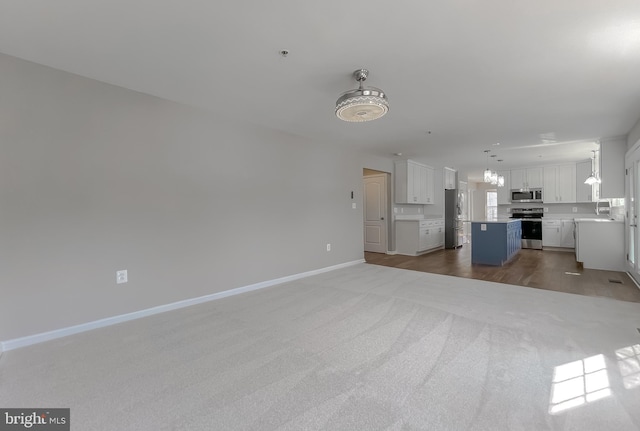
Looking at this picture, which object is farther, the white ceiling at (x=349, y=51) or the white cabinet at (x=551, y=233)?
the white cabinet at (x=551, y=233)

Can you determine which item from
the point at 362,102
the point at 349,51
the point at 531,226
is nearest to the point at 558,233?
the point at 531,226

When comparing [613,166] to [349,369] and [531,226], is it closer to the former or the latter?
→ [531,226]

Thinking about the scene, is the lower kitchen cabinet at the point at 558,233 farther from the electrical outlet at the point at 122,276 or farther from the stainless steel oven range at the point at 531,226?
the electrical outlet at the point at 122,276

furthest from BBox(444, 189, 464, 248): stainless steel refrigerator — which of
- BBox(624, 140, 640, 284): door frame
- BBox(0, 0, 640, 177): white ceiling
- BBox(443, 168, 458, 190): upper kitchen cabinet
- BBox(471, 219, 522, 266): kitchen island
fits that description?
BBox(0, 0, 640, 177): white ceiling

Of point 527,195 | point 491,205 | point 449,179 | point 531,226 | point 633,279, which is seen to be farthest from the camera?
point 491,205

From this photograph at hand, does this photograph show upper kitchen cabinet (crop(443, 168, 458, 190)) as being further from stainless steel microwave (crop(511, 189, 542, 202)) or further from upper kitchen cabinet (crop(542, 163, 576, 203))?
upper kitchen cabinet (crop(542, 163, 576, 203))

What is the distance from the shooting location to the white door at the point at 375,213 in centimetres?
704

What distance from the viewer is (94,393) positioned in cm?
173

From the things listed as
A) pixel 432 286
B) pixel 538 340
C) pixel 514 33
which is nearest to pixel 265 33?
pixel 514 33

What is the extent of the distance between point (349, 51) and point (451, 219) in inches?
265

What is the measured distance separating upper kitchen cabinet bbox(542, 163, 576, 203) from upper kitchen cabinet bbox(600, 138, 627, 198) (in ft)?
9.30

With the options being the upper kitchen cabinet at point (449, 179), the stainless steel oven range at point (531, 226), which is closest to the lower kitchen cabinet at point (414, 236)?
the upper kitchen cabinet at point (449, 179)

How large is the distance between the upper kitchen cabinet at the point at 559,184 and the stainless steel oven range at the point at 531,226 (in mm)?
437

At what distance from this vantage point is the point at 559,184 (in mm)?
7629
